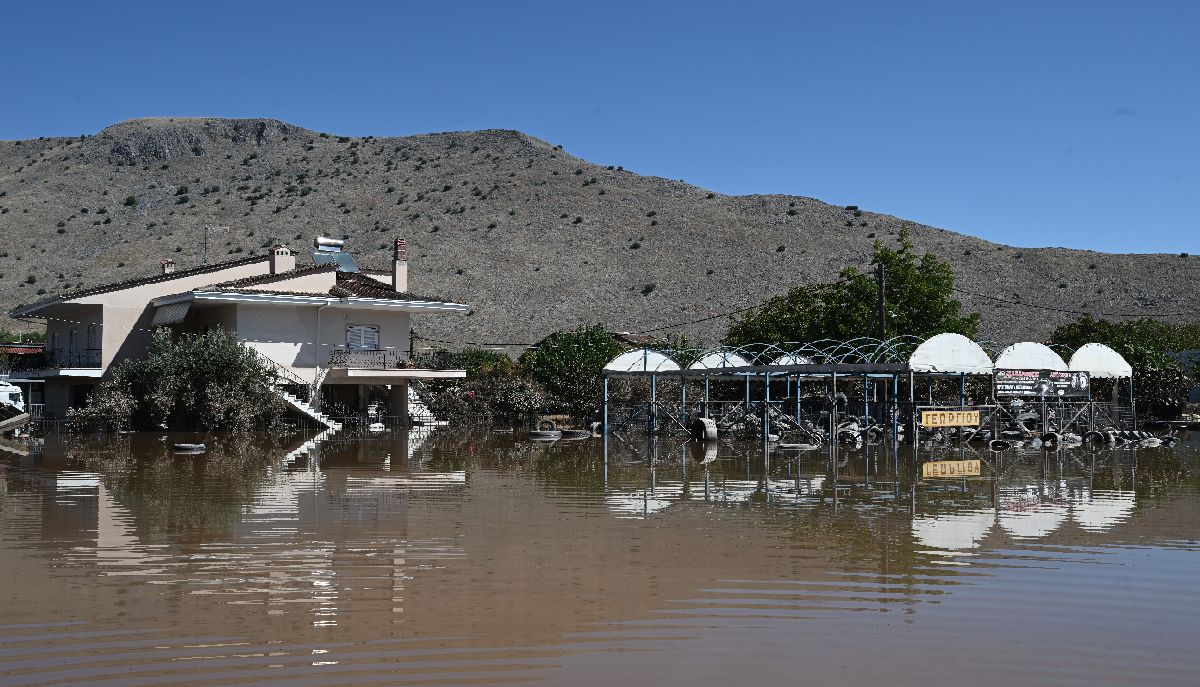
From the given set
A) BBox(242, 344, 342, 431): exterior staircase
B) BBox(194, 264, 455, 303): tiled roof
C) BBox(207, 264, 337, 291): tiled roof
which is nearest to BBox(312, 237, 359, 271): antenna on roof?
BBox(194, 264, 455, 303): tiled roof

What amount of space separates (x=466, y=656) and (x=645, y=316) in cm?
6593

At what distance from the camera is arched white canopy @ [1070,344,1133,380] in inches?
1284

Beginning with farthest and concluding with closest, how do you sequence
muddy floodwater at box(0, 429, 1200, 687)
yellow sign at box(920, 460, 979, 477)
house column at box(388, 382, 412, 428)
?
1. house column at box(388, 382, 412, 428)
2. yellow sign at box(920, 460, 979, 477)
3. muddy floodwater at box(0, 429, 1200, 687)

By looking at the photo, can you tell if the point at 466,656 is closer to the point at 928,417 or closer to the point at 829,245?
the point at 928,417

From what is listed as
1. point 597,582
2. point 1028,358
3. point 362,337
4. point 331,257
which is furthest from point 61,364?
point 597,582

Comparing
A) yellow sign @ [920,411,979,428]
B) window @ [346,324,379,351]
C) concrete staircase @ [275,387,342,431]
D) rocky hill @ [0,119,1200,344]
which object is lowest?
yellow sign @ [920,411,979,428]

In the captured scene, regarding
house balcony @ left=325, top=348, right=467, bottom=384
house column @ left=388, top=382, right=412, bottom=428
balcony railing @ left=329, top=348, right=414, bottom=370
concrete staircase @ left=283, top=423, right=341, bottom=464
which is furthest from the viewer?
house column @ left=388, top=382, right=412, bottom=428

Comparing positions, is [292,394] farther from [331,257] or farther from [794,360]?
[794,360]

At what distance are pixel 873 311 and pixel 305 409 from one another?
2138 cm

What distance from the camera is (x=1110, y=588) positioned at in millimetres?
9555

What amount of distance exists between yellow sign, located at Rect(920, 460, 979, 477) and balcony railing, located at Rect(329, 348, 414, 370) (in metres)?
20.9

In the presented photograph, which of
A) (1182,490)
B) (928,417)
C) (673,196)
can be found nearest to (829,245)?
Result: (673,196)

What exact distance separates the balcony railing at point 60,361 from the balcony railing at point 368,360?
7.60m

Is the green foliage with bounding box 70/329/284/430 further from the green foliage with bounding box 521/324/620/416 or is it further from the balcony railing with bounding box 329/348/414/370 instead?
the green foliage with bounding box 521/324/620/416
